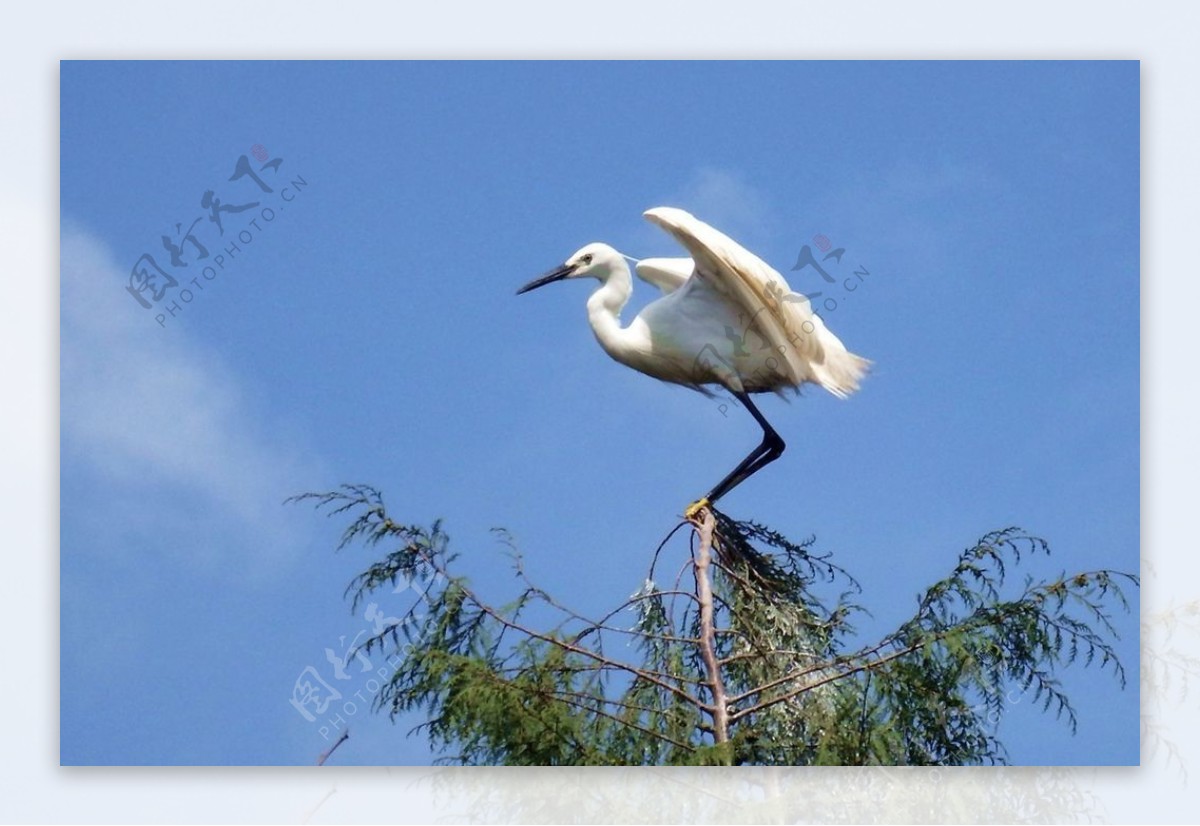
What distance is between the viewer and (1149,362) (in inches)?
139

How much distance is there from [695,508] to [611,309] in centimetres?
49

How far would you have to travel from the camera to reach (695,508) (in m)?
3.86

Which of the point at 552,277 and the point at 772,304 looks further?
the point at 552,277

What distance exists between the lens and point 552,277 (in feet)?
13.0

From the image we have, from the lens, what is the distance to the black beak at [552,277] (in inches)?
154

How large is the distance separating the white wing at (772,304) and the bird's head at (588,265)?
22cm

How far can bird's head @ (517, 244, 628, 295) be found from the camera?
3.95 meters

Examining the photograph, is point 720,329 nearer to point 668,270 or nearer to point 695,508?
point 668,270

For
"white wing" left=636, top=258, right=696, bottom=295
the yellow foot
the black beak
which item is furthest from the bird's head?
the yellow foot

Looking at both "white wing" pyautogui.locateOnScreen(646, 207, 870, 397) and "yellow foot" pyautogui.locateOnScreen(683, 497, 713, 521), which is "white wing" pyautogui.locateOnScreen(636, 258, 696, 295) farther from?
"yellow foot" pyautogui.locateOnScreen(683, 497, 713, 521)

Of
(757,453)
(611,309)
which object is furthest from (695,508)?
(611,309)

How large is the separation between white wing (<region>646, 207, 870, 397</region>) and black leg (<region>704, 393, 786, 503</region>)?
150 mm

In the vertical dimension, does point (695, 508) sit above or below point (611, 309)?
below

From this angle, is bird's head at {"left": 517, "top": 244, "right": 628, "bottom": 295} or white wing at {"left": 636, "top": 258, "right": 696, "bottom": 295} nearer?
bird's head at {"left": 517, "top": 244, "right": 628, "bottom": 295}
